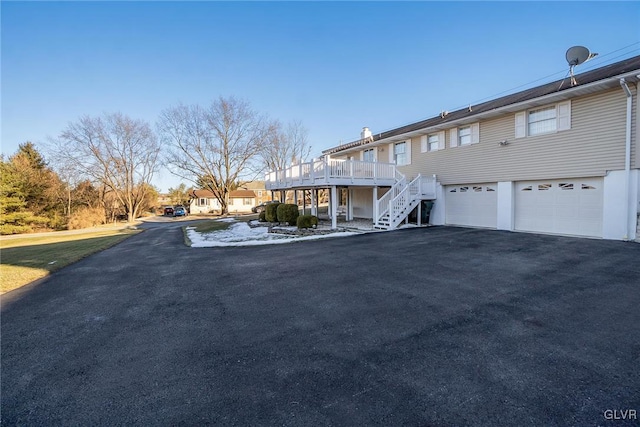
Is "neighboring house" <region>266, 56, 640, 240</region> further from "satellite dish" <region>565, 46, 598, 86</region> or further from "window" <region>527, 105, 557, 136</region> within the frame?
"satellite dish" <region>565, 46, 598, 86</region>

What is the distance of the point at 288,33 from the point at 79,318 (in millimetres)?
16106

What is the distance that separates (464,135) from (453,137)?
1.68 ft

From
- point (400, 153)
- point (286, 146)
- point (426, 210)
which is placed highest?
point (286, 146)

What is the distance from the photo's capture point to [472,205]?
13.4m

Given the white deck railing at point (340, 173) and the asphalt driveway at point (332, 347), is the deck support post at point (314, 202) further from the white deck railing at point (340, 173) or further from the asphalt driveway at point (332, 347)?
the asphalt driveway at point (332, 347)

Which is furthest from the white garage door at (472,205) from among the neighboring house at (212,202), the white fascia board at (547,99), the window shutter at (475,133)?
the neighboring house at (212,202)

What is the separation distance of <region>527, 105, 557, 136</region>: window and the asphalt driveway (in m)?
6.38

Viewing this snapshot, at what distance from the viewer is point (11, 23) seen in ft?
28.8

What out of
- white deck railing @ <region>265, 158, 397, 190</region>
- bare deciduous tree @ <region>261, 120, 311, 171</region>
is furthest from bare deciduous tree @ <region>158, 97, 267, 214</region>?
white deck railing @ <region>265, 158, 397, 190</region>

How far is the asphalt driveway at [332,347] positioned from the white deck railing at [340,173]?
721cm

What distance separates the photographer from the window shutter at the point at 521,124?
11.2m

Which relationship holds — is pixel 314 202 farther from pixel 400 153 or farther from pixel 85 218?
pixel 85 218

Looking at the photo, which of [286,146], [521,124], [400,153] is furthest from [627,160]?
[286,146]

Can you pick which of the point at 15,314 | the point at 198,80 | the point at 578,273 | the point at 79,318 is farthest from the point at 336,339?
the point at 198,80
